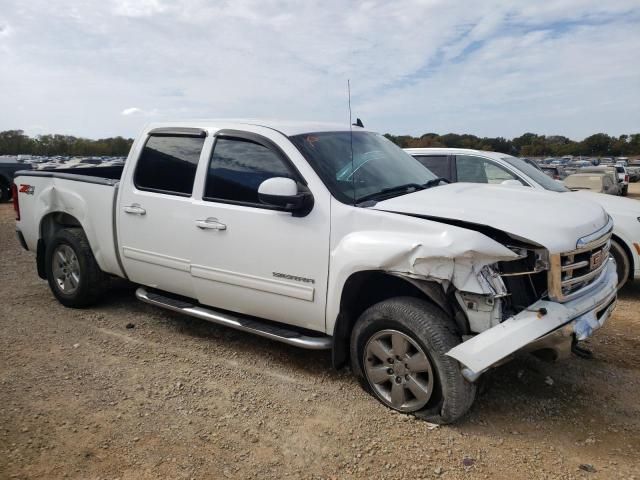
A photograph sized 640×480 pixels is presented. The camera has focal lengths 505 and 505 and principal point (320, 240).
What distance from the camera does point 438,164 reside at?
23.3 feet

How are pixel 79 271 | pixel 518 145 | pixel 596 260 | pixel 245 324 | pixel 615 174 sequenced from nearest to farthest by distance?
pixel 596 260
pixel 245 324
pixel 79 271
pixel 615 174
pixel 518 145

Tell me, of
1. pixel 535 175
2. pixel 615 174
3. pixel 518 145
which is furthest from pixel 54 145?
pixel 535 175

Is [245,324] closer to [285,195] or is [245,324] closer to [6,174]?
[285,195]

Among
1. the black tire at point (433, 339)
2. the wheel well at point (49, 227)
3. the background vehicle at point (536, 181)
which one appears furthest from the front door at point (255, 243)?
the background vehicle at point (536, 181)

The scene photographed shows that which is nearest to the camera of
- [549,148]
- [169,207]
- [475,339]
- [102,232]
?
[475,339]

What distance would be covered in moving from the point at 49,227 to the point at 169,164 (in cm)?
215

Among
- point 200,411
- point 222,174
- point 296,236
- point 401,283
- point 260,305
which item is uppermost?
point 222,174

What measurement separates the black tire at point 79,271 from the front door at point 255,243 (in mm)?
1593

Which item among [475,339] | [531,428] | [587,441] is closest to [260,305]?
[475,339]

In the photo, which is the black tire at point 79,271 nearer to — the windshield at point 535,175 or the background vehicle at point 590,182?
the windshield at point 535,175

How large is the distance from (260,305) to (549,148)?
96.9 metres

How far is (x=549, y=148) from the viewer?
89.8 meters

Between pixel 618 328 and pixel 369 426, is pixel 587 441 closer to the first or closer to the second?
pixel 369 426

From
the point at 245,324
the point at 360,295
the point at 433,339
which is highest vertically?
the point at 360,295
